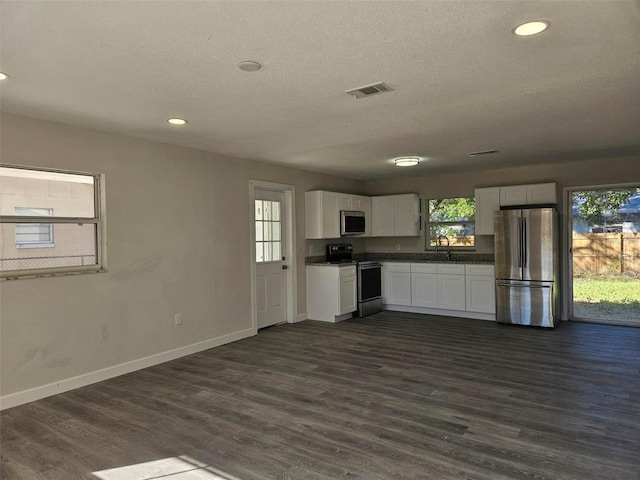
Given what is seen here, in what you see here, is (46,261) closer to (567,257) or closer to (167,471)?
(167,471)

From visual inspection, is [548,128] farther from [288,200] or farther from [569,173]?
[288,200]

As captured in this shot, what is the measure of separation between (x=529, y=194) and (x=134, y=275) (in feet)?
18.2

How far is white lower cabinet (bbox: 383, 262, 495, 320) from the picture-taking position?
6.50 metres

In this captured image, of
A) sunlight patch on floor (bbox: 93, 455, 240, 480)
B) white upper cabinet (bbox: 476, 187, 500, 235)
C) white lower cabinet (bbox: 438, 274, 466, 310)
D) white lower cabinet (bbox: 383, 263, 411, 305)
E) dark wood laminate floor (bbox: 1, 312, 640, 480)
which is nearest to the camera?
sunlight patch on floor (bbox: 93, 455, 240, 480)

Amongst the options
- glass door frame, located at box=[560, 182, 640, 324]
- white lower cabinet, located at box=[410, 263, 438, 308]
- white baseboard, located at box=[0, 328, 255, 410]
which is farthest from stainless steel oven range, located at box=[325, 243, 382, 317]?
glass door frame, located at box=[560, 182, 640, 324]

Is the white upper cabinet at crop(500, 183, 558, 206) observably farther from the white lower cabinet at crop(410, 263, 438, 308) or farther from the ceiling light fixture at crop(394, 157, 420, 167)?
the ceiling light fixture at crop(394, 157, 420, 167)

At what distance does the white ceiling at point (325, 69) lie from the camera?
1.98 meters

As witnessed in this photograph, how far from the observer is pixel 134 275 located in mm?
4285

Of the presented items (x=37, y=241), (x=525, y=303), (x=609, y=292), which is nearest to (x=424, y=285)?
(x=525, y=303)

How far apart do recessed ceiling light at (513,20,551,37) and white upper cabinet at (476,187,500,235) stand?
15.2 ft

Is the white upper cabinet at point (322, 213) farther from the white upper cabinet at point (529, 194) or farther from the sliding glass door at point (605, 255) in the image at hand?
the sliding glass door at point (605, 255)

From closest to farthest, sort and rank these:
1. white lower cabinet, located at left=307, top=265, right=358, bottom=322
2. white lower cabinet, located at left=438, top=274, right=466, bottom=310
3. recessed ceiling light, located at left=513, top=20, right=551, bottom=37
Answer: recessed ceiling light, located at left=513, top=20, right=551, bottom=37, white lower cabinet, located at left=307, top=265, right=358, bottom=322, white lower cabinet, located at left=438, top=274, right=466, bottom=310

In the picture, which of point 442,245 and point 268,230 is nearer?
point 268,230

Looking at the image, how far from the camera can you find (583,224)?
6.22 m
